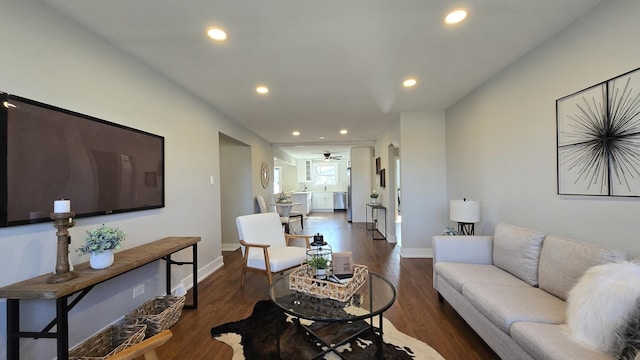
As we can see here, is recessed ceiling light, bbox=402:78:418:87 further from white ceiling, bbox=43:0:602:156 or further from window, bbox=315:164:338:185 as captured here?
window, bbox=315:164:338:185

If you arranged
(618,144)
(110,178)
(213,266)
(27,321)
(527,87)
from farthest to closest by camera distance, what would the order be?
1. (213,266)
2. (527,87)
3. (110,178)
4. (618,144)
5. (27,321)

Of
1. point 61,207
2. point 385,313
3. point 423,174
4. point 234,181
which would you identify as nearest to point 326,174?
point 234,181

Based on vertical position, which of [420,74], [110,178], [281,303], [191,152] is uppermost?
[420,74]

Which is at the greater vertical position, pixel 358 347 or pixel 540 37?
pixel 540 37

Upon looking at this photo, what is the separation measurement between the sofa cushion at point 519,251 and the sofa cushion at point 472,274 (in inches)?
2.5

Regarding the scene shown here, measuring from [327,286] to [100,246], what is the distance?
153cm

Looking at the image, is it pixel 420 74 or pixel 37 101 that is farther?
pixel 420 74

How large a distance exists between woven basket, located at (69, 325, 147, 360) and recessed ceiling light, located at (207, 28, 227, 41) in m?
2.33

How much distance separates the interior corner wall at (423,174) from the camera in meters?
4.31

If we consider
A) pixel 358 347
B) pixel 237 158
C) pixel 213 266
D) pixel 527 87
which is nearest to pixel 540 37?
pixel 527 87

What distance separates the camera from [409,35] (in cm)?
210

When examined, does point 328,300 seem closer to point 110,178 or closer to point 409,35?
point 110,178

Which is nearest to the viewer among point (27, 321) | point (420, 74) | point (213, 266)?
point (27, 321)

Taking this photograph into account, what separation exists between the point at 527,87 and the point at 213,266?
4328 millimetres
